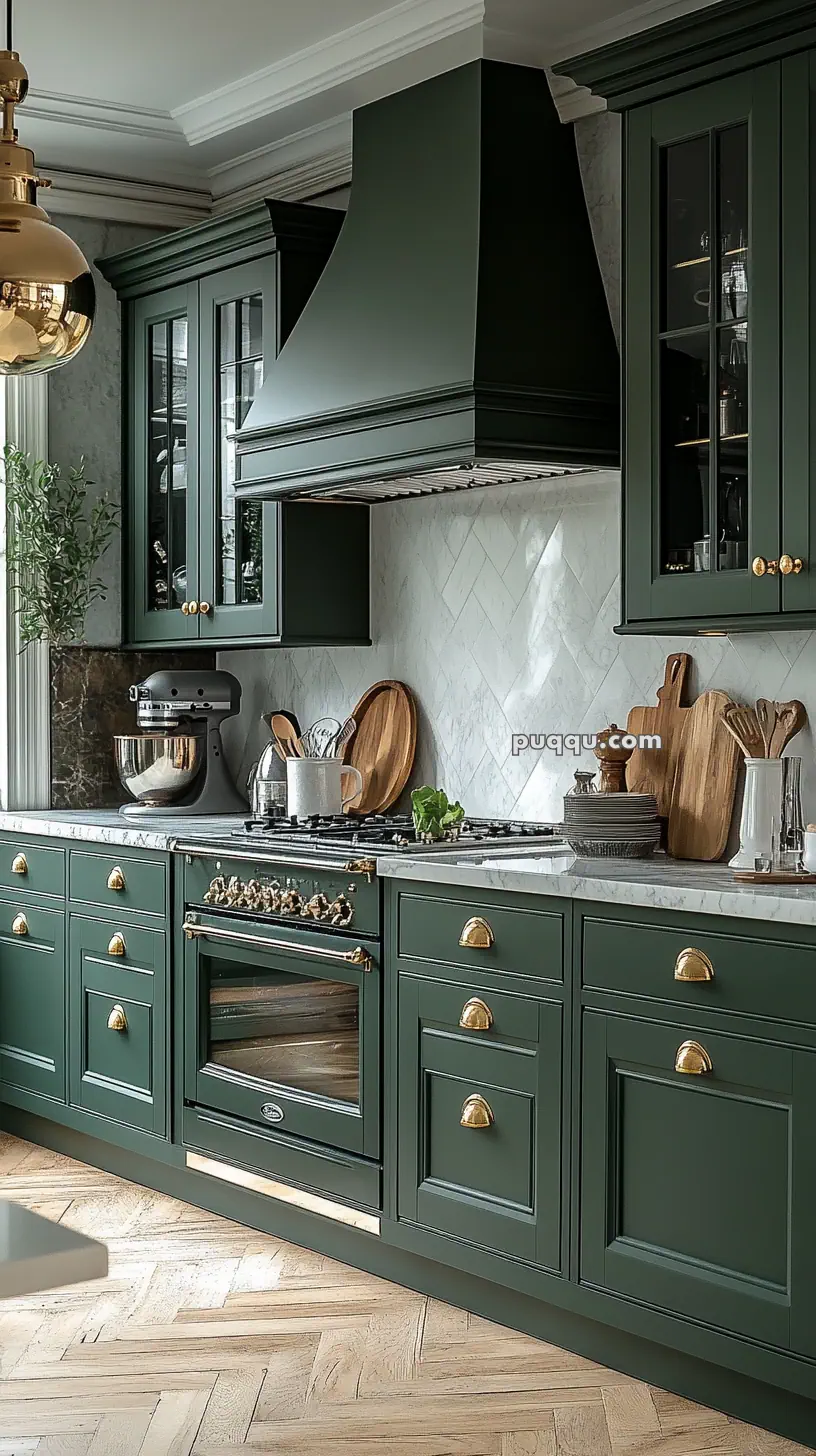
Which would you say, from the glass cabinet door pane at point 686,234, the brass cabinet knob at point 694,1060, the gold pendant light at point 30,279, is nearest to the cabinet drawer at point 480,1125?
the brass cabinet knob at point 694,1060

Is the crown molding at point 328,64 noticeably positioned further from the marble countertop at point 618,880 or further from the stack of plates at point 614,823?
the marble countertop at point 618,880

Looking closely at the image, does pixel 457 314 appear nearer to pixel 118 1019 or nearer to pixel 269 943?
pixel 269 943

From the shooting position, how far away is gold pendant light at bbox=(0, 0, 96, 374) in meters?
1.96

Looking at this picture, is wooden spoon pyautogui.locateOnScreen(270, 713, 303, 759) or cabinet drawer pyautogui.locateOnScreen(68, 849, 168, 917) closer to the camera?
cabinet drawer pyautogui.locateOnScreen(68, 849, 168, 917)

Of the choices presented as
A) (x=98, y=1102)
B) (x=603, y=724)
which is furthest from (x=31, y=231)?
(x=98, y=1102)

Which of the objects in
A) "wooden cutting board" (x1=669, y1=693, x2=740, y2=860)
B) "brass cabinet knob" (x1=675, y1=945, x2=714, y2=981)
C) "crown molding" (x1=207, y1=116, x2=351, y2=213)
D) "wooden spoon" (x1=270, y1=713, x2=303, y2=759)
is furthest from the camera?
"wooden spoon" (x1=270, y1=713, x2=303, y2=759)

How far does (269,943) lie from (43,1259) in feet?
7.87

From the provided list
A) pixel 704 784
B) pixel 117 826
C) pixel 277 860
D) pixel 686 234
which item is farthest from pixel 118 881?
pixel 686 234

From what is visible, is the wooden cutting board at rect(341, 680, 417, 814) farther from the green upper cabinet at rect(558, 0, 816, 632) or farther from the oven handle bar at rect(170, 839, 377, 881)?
the green upper cabinet at rect(558, 0, 816, 632)

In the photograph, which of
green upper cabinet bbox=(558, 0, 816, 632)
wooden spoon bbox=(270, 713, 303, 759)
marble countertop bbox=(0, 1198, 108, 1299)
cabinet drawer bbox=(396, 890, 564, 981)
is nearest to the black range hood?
green upper cabinet bbox=(558, 0, 816, 632)

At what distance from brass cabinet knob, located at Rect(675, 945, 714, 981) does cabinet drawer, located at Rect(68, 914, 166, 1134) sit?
1.73 metres

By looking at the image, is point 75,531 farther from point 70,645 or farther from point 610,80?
point 610,80

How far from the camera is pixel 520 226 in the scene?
385 centimetres

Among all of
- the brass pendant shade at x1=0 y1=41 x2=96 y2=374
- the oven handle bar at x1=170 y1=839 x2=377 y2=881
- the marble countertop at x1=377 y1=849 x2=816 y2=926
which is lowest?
the oven handle bar at x1=170 y1=839 x2=377 y2=881
